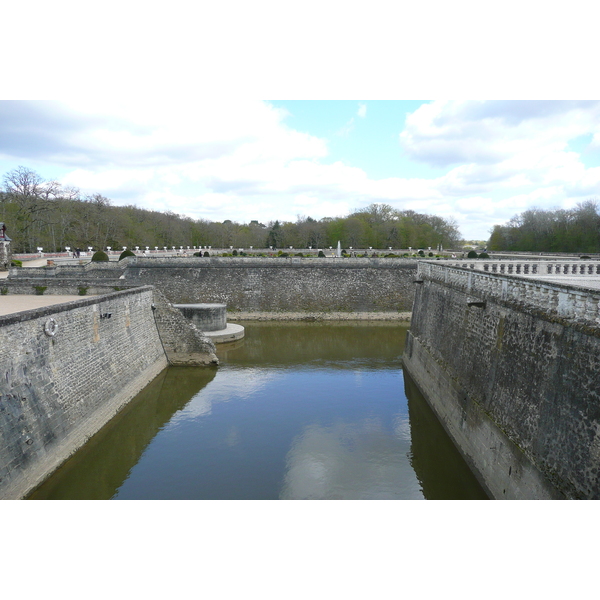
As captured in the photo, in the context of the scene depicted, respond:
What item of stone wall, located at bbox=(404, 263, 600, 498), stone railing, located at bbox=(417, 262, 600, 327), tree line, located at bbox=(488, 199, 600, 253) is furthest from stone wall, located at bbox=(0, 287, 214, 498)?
tree line, located at bbox=(488, 199, 600, 253)

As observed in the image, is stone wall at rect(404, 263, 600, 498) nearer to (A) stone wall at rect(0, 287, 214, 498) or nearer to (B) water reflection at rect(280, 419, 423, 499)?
(B) water reflection at rect(280, 419, 423, 499)

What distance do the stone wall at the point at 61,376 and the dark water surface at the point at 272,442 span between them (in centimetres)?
48

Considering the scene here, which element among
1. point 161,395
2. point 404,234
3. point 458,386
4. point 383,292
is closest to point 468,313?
point 458,386

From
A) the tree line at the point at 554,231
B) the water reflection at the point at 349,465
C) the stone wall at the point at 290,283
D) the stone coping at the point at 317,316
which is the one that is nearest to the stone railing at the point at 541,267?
the water reflection at the point at 349,465

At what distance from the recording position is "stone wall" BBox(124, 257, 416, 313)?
2845 cm

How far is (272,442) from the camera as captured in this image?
419 inches

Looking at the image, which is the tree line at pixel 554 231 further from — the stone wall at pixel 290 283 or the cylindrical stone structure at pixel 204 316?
the cylindrical stone structure at pixel 204 316

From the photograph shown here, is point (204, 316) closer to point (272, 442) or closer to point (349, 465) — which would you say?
point (272, 442)

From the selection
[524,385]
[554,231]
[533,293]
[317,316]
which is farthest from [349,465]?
[554,231]

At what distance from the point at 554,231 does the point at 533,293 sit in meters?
47.6

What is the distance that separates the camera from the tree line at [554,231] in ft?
145

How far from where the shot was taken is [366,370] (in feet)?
56.1

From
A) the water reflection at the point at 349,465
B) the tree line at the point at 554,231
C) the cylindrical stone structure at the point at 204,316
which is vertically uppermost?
the tree line at the point at 554,231

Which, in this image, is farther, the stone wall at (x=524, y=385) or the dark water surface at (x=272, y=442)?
the dark water surface at (x=272, y=442)
